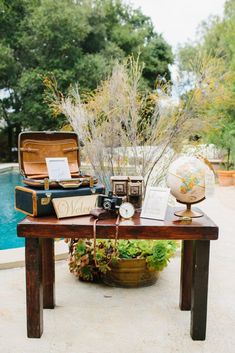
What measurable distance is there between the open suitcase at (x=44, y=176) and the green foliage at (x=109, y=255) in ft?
1.65

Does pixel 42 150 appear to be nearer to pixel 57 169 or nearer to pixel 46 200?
pixel 57 169

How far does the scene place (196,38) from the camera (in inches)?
665

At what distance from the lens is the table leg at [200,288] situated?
1.69 m

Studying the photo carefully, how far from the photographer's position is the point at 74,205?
180 cm

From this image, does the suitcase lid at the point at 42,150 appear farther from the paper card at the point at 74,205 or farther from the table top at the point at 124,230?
the table top at the point at 124,230

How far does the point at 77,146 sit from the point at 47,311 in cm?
103

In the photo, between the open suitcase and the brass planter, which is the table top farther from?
the brass planter

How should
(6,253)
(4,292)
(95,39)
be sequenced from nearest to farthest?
(4,292)
(6,253)
(95,39)

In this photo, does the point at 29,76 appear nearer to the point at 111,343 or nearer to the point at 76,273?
the point at 76,273

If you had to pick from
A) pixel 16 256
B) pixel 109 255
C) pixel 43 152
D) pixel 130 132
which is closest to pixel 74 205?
pixel 43 152

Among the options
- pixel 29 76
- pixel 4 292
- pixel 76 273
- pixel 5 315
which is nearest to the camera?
pixel 5 315

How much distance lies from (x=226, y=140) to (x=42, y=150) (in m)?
5.82

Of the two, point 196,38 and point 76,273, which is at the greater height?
point 196,38

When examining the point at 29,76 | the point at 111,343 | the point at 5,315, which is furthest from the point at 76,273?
the point at 29,76
